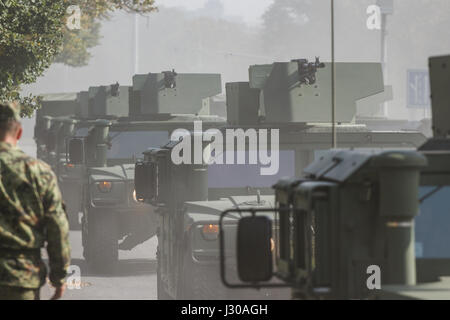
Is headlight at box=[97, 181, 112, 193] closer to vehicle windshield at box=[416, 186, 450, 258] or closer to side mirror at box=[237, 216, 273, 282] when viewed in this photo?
vehicle windshield at box=[416, 186, 450, 258]

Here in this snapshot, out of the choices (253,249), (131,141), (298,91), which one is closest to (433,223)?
(253,249)

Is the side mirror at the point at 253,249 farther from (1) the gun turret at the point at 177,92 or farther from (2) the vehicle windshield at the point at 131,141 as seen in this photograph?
(1) the gun turret at the point at 177,92

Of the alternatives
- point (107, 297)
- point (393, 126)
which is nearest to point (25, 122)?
point (393, 126)

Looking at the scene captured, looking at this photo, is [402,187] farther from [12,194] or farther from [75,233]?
[75,233]

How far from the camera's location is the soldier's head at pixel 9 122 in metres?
6.44

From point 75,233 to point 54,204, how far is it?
16.6m

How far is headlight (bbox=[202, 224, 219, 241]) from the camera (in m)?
10.4

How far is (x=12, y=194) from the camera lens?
21.1 ft

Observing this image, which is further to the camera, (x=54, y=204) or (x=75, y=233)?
(x=75, y=233)

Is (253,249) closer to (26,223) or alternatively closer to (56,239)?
(56,239)

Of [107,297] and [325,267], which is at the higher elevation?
[325,267]

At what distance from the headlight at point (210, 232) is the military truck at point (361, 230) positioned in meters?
4.17

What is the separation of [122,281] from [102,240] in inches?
34.7

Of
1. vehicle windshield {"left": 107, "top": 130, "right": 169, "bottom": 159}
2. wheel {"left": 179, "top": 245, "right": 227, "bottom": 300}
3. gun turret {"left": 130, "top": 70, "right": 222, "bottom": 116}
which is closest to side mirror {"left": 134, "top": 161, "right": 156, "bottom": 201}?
wheel {"left": 179, "top": 245, "right": 227, "bottom": 300}
